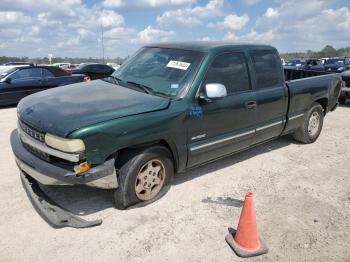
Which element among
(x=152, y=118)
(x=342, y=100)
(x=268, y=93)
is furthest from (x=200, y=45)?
(x=342, y=100)

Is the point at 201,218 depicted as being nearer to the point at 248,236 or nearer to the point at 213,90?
the point at 248,236

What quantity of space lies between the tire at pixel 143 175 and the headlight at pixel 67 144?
0.59 m

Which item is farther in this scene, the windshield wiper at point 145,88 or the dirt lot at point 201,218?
the windshield wiper at point 145,88

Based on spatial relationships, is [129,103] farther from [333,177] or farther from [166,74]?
[333,177]

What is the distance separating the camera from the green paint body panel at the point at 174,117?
335 cm

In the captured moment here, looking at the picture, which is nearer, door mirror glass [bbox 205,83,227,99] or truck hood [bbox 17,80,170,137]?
truck hood [bbox 17,80,170,137]

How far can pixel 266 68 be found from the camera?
5.16 m

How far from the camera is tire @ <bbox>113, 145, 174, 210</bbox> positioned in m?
3.65

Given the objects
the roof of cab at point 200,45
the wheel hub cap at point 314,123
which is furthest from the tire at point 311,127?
the roof of cab at point 200,45

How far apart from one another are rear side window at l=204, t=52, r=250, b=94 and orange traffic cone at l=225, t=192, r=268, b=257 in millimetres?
1713

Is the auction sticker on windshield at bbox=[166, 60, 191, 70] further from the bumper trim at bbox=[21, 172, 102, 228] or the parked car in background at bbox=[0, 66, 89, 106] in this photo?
the parked car in background at bbox=[0, 66, 89, 106]

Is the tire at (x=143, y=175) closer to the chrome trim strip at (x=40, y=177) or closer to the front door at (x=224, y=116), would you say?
the front door at (x=224, y=116)

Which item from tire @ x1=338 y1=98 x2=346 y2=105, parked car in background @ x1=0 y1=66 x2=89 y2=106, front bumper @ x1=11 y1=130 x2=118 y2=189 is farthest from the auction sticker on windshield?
tire @ x1=338 y1=98 x2=346 y2=105

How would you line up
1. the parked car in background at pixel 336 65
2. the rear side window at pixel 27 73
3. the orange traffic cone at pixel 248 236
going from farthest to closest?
1. the parked car in background at pixel 336 65
2. the rear side window at pixel 27 73
3. the orange traffic cone at pixel 248 236
